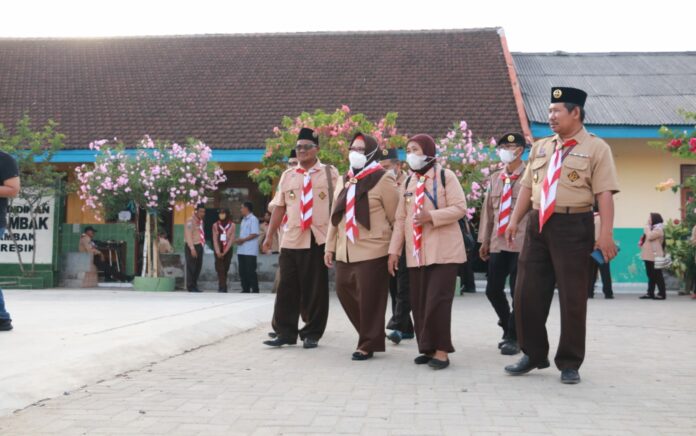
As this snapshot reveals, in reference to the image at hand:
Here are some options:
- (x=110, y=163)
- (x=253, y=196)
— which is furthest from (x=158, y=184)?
(x=253, y=196)

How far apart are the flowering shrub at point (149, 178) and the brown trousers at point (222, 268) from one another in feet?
4.57

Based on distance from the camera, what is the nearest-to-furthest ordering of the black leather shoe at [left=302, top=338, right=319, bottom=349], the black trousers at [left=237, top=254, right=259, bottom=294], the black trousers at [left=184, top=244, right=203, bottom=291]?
the black leather shoe at [left=302, top=338, right=319, bottom=349] < the black trousers at [left=237, top=254, right=259, bottom=294] < the black trousers at [left=184, top=244, right=203, bottom=291]

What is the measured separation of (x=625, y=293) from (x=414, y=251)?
12.9 meters

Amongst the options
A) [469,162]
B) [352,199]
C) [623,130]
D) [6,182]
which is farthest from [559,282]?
[623,130]

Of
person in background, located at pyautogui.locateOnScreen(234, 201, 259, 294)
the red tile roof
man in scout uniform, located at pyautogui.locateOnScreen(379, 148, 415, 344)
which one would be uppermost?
the red tile roof

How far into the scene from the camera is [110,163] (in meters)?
15.7

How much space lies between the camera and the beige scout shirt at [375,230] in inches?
279

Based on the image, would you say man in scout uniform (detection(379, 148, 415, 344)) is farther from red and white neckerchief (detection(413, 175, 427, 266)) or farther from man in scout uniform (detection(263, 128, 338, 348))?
red and white neckerchief (detection(413, 175, 427, 266))

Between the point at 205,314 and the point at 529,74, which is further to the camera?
the point at 529,74

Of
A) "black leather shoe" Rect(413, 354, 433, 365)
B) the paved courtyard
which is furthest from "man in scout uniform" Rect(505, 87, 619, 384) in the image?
"black leather shoe" Rect(413, 354, 433, 365)

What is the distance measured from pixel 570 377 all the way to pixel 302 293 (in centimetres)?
292

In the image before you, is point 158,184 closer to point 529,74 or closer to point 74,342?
point 74,342

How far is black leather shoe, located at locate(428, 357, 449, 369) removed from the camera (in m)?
6.36

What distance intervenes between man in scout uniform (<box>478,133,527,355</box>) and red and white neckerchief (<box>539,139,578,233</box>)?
4.68 feet
